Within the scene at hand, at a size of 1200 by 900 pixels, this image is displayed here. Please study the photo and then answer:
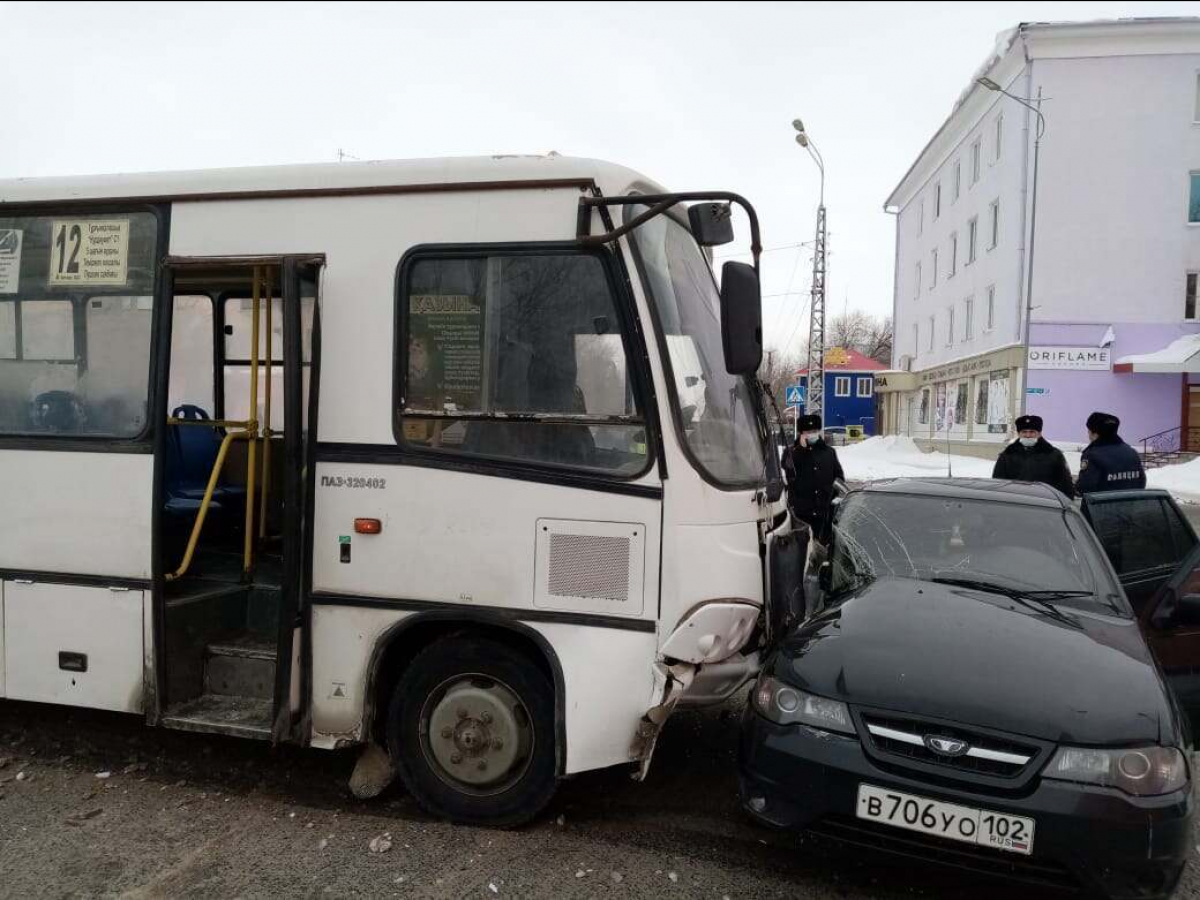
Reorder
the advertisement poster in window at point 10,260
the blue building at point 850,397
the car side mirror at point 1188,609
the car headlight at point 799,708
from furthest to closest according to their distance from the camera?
1. the blue building at point 850,397
2. the advertisement poster in window at point 10,260
3. the car side mirror at point 1188,609
4. the car headlight at point 799,708

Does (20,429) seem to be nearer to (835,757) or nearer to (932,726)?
(835,757)

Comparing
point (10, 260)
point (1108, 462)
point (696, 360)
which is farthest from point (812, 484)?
point (10, 260)

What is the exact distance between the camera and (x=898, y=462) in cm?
3244

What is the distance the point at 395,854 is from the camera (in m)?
3.59

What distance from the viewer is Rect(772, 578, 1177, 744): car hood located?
10.2 ft

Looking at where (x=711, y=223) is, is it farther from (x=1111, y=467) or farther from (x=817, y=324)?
(x=817, y=324)

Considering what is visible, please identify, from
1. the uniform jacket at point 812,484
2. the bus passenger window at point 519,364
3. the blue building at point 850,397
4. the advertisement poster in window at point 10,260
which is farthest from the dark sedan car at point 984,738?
the blue building at point 850,397

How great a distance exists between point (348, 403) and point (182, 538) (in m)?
1.62

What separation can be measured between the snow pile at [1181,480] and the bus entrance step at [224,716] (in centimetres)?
2208

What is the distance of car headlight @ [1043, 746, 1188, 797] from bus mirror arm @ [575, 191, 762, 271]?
2409mm

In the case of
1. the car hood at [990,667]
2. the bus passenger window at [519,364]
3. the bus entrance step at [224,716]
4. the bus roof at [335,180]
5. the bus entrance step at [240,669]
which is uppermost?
the bus roof at [335,180]

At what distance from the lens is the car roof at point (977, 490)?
4879mm

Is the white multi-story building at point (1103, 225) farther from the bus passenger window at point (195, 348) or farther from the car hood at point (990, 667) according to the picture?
the bus passenger window at point (195, 348)

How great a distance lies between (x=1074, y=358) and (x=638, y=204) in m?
29.8
